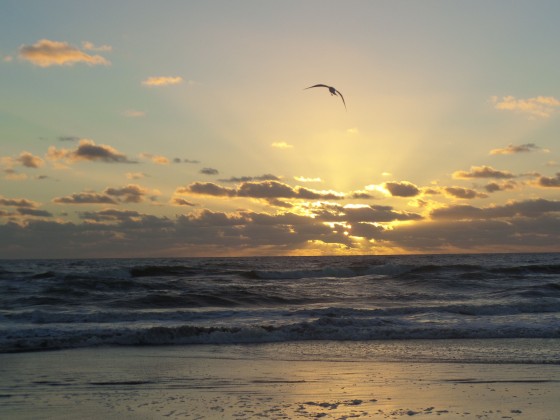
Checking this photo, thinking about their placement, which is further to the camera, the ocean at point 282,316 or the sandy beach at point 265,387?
the ocean at point 282,316

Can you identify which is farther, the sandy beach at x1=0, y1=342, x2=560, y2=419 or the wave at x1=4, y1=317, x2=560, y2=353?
the wave at x1=4, y1=317, x2=560, y2=353

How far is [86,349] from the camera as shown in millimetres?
15547

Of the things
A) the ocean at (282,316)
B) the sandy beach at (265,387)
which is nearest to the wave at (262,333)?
the ocean at (282,316)

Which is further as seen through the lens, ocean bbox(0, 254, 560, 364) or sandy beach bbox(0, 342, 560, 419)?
ocean bbox(0, 254, 560, 364)

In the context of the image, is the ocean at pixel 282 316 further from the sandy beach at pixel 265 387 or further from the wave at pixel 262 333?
the sandy beach at pixel 265 387

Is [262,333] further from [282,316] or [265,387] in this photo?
[265,387]

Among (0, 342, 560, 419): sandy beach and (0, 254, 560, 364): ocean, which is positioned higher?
(0, 254, 560, 364): ocean

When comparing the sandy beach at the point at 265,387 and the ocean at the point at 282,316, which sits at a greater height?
the ocean at the point at 282,316

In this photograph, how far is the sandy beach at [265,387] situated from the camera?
9.07 meters

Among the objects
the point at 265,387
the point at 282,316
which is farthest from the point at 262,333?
the point at 265,387

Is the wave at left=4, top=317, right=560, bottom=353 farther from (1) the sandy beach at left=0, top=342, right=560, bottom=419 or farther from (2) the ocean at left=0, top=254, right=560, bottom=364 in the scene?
(1) the sandy beach at left=0, top=342, right=560, bottom=419

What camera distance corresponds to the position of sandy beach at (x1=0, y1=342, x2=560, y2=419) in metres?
9.07

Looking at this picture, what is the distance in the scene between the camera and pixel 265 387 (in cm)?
1063

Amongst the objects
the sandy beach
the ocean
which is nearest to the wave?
the ocean
